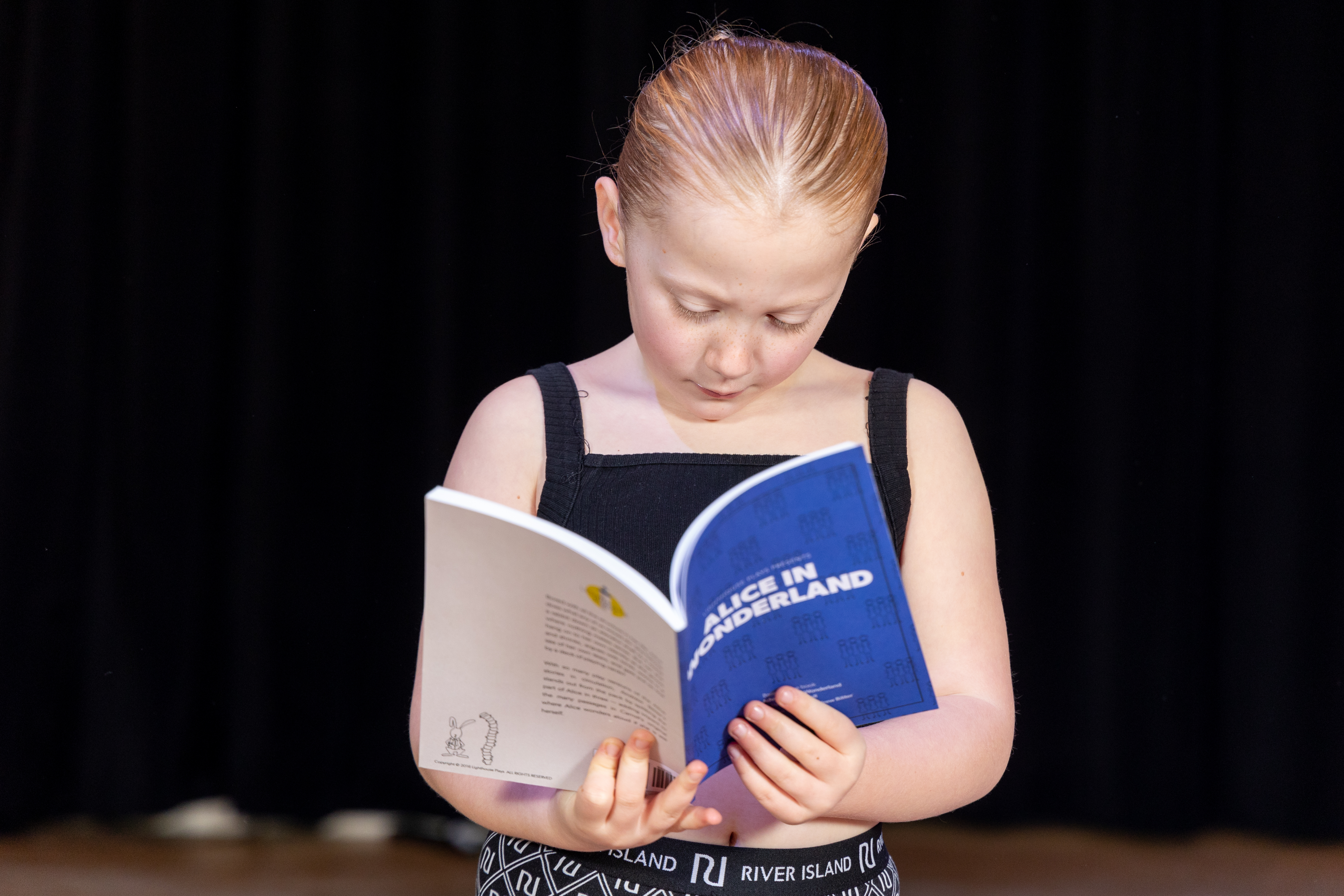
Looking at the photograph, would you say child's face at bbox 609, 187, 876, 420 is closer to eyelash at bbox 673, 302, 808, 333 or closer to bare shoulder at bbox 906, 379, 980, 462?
eyelash at bbox 673, 302, 808, 333

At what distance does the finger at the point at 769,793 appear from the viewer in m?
0.70

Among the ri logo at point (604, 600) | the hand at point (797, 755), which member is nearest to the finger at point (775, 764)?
the hand at point (797, 755)

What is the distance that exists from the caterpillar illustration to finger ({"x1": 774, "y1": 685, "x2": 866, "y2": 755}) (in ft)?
0.59

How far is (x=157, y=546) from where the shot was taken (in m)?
2.32

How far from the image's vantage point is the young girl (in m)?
0.75

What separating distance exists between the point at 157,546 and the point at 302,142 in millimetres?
915

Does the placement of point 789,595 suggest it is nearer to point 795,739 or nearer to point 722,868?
point 795,739

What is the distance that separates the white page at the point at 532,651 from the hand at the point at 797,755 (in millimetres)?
53

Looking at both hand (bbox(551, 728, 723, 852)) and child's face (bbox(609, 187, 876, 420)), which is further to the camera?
child's face (bbox(609, 187, 876, 420))

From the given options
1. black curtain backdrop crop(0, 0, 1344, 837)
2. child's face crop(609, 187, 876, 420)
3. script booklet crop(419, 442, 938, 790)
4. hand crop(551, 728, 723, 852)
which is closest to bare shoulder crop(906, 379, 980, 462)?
child's face crop(609, 187, 876, 420)

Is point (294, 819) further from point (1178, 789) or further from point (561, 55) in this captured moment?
point (1178, 789)

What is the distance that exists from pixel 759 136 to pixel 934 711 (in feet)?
1.44

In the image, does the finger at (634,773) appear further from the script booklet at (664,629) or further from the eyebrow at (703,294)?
the eyebrow at (703,294)

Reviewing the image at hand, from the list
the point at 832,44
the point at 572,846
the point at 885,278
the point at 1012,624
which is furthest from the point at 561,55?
the point at 572,846
